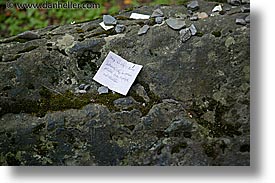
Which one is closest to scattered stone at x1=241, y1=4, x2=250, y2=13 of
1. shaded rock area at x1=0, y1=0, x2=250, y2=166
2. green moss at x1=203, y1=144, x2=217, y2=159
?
shaded rock area at x1=0, y1=0, x2=250, y2=166

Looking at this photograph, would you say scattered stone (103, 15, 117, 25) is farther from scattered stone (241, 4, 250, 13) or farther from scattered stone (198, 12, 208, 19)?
scattered stone (241, 4, 250, 13)

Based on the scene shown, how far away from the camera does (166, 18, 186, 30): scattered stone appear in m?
1.27

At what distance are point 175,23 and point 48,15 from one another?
333 millimetres

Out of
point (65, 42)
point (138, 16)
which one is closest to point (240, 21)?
point (138, 16)

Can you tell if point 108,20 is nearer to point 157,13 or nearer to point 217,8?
point 157,13

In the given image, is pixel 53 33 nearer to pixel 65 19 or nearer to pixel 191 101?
pixel 65 19

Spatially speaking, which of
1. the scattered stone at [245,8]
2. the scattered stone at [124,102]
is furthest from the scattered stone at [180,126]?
the scattered stone at [245,8]

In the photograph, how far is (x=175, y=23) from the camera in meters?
1.28

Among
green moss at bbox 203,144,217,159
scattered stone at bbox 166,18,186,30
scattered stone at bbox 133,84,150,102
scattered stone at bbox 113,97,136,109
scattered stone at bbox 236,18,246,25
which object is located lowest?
green moss at bbox 203,144,217,159

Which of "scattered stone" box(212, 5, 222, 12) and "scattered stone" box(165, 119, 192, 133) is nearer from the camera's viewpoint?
"scattered stone" box(165, 119, 192, 133)

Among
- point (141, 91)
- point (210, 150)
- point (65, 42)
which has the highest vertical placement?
point (65, 42)

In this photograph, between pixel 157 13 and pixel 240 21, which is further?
pixel 157 13

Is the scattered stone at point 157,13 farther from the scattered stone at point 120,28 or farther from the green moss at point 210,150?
the green moss at point 210,150
